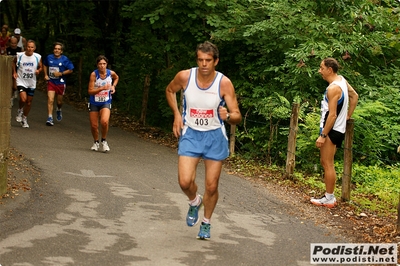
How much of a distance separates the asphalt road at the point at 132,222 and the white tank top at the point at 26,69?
10.3 feet

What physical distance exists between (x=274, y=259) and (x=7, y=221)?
10.2ft

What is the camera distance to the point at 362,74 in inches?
604

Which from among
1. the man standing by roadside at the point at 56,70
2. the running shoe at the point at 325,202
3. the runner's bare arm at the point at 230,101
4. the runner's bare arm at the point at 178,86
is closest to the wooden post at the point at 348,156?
the running shoe at the point at 325,202

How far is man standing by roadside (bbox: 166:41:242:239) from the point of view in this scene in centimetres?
763

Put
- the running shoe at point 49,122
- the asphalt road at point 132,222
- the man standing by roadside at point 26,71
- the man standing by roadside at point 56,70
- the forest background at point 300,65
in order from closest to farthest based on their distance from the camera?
the asphalt road at point 132,222
the forest background at point 300,65
the man standing by roadside at point 26,71
the man standing by roadside at point 56,70
the running shoe at point 49,122

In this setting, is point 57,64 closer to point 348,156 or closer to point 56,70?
point 56,70

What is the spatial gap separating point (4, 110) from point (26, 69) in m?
7.57

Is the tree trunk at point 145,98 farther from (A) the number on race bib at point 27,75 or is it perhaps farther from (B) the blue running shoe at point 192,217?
(B) the blue running shoe at point 192,217

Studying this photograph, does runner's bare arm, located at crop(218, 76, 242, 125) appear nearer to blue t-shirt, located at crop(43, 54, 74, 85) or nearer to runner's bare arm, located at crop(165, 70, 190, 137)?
runner's bare arm, located at crop(165, 70, 190, 137)

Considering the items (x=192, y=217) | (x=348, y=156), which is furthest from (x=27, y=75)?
(x=192, y=217)

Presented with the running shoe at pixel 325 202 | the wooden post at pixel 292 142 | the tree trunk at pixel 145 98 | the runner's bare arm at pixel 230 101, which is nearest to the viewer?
the runner's bare arm at pixel 230 101

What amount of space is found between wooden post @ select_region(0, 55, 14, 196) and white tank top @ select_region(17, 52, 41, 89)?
7386 mm

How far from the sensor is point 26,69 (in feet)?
54.4

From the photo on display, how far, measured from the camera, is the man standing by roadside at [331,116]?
1002 centimetres
